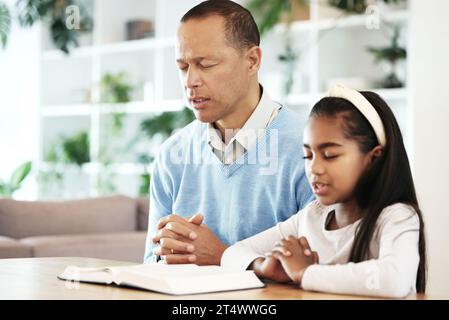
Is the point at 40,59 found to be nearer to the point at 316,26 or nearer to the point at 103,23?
the point at 103,23

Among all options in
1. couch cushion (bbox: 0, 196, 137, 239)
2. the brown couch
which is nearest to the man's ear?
the brown couch

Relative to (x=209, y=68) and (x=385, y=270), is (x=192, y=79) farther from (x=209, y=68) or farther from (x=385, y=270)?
(x=385, y=270)

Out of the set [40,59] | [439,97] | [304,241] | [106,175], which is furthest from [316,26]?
[304,241]

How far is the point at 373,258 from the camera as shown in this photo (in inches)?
53.4

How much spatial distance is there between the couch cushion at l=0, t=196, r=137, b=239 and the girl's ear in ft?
8.77

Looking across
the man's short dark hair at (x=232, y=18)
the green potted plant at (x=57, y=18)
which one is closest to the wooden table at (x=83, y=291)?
the man's short dark hair at (x=232, y=18)

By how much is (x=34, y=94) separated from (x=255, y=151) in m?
6.31

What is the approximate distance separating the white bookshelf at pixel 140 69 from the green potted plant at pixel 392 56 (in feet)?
0.35

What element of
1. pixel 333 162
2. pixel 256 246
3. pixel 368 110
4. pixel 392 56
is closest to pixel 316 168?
pixel 333 162

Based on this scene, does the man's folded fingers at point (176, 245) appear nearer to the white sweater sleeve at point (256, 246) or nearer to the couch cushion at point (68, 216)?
the white sweater sleeve at point (256, 246)

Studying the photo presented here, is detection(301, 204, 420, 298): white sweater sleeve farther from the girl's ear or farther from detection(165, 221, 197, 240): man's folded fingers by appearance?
detection(165, 221, 197, 240): man's folded fingers

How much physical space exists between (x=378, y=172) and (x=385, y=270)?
0.22 m

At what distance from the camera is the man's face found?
75.3 inches

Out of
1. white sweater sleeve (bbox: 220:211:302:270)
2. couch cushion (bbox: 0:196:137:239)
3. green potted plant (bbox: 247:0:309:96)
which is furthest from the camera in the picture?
green potted plant (bbox: 247:0:309:96)
